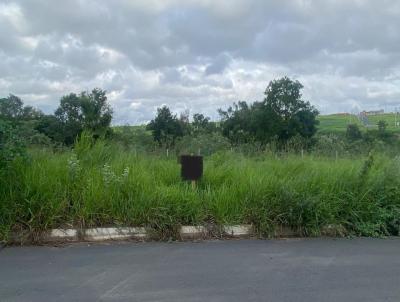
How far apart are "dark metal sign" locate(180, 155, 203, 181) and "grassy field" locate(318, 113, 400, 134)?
35.6 metres

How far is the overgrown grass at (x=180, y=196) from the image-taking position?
251 inches

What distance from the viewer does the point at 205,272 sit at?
504cm

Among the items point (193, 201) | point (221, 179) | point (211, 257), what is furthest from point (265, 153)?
point (211, 257)

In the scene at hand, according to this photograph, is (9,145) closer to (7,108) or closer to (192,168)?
(7,108)

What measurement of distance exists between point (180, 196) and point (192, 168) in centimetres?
77

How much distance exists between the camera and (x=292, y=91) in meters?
59.9

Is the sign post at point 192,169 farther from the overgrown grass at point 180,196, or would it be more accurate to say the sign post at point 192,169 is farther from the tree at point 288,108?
the tree at point 288,108

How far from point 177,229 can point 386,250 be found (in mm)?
2793

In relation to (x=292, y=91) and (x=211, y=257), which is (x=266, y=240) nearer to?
(x=211, y=257)

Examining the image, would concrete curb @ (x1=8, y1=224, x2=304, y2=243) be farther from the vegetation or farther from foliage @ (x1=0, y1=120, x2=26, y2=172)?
foliage @ (x1=0, y1=120, x2=26, y2=172)

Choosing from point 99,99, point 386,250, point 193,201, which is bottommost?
point 386,250

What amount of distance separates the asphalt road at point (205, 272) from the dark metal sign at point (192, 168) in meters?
1.39

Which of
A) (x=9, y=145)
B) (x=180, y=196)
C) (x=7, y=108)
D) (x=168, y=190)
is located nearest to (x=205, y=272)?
(x=180, y=196)

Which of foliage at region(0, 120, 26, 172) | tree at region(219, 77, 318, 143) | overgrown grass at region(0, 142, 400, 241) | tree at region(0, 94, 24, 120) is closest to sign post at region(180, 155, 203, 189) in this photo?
overgrown grass at region(0, 142, 400, 241)
